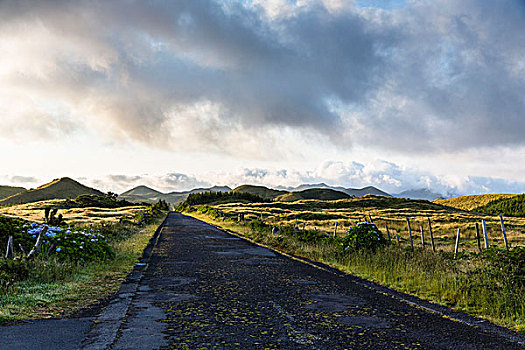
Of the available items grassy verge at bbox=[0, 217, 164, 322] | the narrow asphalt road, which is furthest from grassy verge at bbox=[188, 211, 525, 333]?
grassy verge at bbox=[0, 217, 164, 322]

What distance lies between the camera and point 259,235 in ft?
77.2

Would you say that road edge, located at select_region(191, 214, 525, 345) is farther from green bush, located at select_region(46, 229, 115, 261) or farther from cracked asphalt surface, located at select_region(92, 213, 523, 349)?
green bush, located at select_region(46, 229, 115, 261)

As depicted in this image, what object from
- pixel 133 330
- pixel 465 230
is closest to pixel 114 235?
pixel 133 330

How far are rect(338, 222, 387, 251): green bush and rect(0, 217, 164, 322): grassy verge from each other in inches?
311

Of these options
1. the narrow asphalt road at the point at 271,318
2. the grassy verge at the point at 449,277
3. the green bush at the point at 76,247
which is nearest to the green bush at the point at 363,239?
the grassy verge at the point at 449,277

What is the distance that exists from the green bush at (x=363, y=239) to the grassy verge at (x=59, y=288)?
7909 millimetres

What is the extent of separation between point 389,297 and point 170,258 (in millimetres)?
8835

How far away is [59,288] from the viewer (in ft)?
28.4

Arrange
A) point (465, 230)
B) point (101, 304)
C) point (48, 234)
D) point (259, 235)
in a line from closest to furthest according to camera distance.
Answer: point (101, 304)
point (48, 234)
point (259, 235)
point (465, 230)

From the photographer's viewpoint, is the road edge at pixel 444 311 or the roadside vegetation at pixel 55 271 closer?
the road edge at pixel 444 311

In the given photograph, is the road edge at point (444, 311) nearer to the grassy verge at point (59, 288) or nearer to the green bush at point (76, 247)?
the grassy verge at point (59, 288)

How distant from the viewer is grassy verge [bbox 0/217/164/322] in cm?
693

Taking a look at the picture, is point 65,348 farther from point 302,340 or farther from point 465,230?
point 465,230

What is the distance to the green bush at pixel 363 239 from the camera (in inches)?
575
